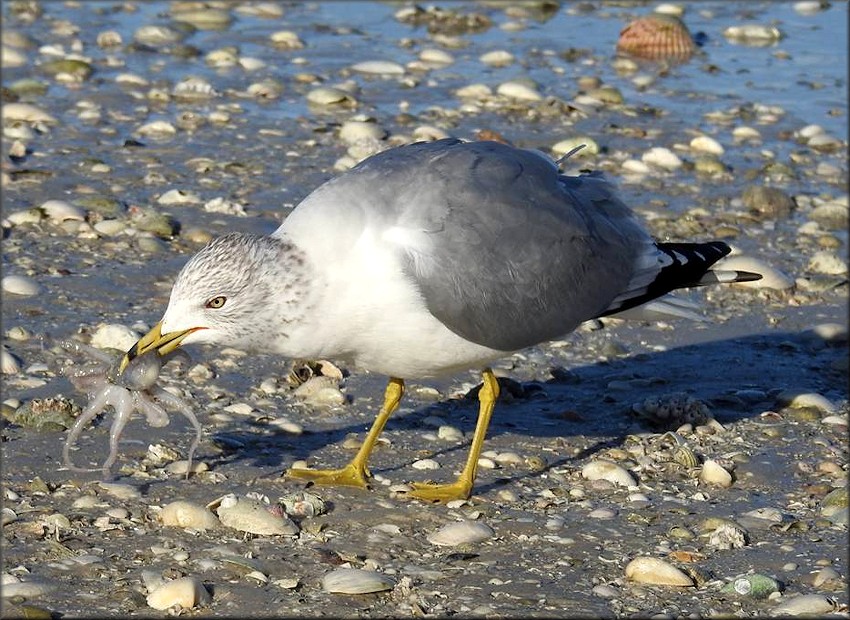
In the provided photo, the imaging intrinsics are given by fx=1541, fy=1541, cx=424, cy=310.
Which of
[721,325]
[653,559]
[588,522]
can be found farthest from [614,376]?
[653,559]

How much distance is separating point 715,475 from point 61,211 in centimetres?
374

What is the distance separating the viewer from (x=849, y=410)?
649 cm

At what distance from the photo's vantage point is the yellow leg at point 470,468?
5453 mm

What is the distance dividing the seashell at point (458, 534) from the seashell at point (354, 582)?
17.5 inches

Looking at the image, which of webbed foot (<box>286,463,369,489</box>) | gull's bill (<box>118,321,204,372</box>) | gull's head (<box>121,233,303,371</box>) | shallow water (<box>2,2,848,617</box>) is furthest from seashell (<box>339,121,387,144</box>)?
gull's bill (<box>118,321,204,372</box>)

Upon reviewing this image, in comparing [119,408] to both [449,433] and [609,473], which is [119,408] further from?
[609,473]

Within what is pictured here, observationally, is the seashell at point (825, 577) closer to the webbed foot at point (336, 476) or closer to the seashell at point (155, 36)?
the webbed foot at point (336, 476)

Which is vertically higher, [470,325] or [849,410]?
[470,325]

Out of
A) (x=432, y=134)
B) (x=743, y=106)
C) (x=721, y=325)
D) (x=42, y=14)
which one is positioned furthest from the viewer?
(x=42, y=14)

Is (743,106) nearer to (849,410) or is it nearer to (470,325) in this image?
(849,410)

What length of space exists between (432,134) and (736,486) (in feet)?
14.4

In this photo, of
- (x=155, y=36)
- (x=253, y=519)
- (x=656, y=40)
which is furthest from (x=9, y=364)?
(x=656, y=40)

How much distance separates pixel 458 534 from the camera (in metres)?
5.09

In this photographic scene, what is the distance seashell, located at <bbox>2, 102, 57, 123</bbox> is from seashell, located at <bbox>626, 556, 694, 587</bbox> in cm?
590
